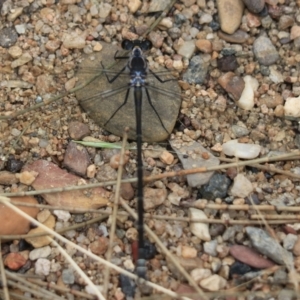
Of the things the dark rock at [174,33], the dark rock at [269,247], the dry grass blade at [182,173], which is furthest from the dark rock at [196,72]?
the dark rock at [269,247]

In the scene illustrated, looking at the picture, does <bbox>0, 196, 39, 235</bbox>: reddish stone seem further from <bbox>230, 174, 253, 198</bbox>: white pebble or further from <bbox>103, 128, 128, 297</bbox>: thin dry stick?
<bbox>230, 174, 253, 198</bbox>: white pebble

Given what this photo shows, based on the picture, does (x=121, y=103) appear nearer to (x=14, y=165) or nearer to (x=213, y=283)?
(x=14, y=165)

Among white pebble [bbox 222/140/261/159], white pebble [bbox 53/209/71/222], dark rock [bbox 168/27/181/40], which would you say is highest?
dark rock [bbox 168/27/181/40]

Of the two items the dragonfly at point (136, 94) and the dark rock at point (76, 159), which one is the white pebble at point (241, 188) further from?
the dark rock at point (76, 159)

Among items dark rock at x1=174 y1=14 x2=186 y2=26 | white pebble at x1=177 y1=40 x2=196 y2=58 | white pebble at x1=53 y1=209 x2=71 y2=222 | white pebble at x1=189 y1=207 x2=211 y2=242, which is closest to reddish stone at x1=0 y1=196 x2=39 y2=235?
white pebble at x1=53 y1=209 x2=71 y2=222

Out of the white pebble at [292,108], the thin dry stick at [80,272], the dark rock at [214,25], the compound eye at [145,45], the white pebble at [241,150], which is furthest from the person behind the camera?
the dark rock at [214,25]

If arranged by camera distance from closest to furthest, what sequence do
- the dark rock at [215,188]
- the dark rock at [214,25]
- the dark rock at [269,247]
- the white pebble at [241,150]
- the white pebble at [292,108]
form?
1. the dark rock at [269,247]
2. the dark rock at [215,188]
3. the white pebble at [241,150]
4. the white pebble at [292,108]
5. the dark rock at [214,25]
